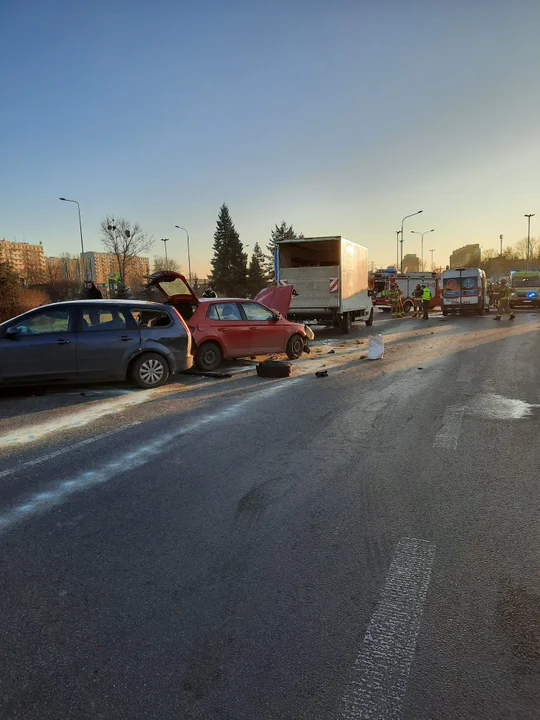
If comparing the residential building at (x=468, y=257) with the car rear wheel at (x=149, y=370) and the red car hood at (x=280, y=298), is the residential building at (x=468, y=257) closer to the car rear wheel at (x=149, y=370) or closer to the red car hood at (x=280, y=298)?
the red car hood at (x=280, y=298)

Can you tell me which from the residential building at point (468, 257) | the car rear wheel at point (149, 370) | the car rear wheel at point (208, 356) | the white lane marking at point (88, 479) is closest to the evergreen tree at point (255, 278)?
the residential building at point (468, 257)

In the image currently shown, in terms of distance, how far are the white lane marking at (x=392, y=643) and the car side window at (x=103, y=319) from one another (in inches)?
264

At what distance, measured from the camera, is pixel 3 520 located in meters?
3.81

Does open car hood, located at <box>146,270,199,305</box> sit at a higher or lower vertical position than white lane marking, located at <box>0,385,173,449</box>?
higher

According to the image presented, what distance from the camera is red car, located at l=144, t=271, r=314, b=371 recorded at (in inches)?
417

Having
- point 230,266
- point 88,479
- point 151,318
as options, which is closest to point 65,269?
point 230,266

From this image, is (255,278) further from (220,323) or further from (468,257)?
(468,257)

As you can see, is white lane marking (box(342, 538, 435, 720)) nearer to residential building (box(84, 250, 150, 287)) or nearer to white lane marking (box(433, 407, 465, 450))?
white lane marking (box(433, 407, 465, 450))

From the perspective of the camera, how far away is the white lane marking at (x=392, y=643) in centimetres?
212

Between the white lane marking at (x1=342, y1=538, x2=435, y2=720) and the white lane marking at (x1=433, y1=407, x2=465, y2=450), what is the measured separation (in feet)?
8.04

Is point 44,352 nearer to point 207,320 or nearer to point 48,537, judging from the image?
Result: point 207,320

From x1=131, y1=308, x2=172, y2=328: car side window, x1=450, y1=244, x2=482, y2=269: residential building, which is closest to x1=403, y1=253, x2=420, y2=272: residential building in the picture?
x1=450, y1=244, x2=482, y2=269: residential building

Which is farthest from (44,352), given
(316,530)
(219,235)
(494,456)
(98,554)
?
(219,235)

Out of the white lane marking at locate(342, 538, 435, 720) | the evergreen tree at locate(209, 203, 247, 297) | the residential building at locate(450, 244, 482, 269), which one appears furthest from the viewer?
the residential building at locate(450, 244, 482, 269)
